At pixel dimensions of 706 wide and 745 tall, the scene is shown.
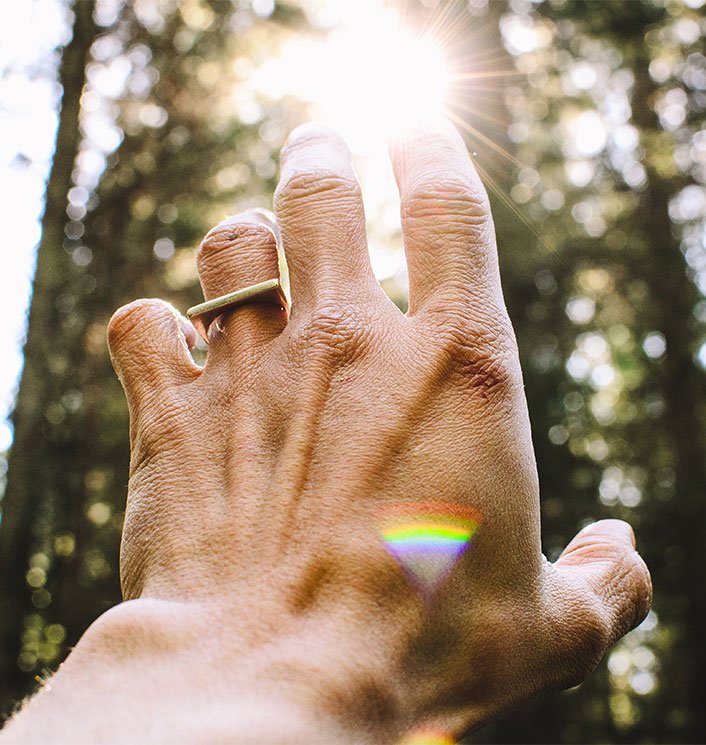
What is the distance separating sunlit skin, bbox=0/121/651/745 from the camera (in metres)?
1.22

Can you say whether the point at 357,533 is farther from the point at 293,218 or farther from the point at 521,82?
the point at 521,82

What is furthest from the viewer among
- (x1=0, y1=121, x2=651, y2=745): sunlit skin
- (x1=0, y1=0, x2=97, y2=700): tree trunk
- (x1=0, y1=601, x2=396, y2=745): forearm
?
(x1=0, y1=0, x2=97, y2=700): tree trunk

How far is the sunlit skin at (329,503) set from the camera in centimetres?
122

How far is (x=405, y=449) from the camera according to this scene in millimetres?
1474

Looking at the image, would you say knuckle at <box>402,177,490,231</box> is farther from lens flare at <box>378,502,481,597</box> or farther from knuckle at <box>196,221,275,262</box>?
lens flare at <box>378,502,481,597</box>

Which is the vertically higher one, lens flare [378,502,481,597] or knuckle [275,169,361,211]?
knuckle [275,169,361,211]

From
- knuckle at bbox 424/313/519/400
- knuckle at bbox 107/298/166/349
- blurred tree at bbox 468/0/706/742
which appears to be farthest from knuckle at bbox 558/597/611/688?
blurred tree at bbox 468/0/706/742

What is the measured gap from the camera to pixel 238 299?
1.66 m

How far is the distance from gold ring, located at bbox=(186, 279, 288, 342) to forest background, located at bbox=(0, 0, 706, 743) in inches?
348

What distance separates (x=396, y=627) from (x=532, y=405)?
1230cm

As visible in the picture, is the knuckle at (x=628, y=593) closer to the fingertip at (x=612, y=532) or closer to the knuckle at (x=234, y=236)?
the fingertip at (x=612, y=532)

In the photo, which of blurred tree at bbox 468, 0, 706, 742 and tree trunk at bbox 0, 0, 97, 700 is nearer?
tree trunk at bbox 0, 0, 97, 700

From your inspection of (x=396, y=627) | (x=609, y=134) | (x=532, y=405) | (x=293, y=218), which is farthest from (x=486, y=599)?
(x=609, y=134)

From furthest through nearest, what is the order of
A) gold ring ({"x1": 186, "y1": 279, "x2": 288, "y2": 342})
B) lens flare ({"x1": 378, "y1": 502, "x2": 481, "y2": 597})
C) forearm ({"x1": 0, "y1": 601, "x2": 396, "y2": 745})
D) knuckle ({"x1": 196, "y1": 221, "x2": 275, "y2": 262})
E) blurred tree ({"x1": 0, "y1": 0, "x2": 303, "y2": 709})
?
1. blurred tree ({"x1": 0, "y1": 0, "x2": 303, "y2": 709})
2. knuckle ({"x1": 196, "y1": 221, "x2": 275, "y2": 262})
3. gold ring ({"x1": 186, "y1": 279, "x2": 288, "y2": 342})
4. lens flare ({"x1": 378, "y1": 502, "x2": 481, "y2": 597})
5. forearm ({"x1": 0, "y1": 601, "x2": 396, "y2": 745})
